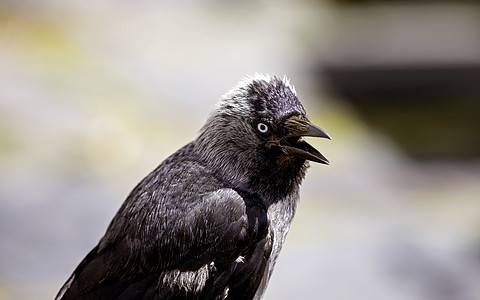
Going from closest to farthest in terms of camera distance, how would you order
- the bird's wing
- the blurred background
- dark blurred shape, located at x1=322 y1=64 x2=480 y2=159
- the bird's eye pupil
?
the bird's wing
the bird's eye pupil
the blurred background
dark blurred shape, located at x1=322 y1=64 x2=480 y2=159

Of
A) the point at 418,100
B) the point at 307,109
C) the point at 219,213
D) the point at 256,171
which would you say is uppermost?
the point at 418,100

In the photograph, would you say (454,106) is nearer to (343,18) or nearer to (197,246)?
(343,18)

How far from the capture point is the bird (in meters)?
3.66

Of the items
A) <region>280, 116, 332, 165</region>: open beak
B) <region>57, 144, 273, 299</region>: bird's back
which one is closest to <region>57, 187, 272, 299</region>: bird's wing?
<region>57, 144, 273, 299</region>: bird's back

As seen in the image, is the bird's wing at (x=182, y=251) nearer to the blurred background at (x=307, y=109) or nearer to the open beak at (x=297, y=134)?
the open beak at (x=297, y=134)

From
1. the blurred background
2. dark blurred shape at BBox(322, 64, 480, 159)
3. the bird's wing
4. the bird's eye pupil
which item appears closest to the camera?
the bird's wing

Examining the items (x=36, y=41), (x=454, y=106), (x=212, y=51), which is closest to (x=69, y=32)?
(x=36, y=41)

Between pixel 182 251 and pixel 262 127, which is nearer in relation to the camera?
pixel 182 251

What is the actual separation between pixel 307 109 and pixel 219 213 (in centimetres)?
636

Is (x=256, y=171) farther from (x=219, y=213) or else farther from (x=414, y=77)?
(x=414, y=77)

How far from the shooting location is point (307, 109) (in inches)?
391

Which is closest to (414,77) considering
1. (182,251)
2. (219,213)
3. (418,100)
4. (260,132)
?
(418,100)

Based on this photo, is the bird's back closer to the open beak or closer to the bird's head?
the bird's head

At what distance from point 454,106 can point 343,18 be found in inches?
95.7
